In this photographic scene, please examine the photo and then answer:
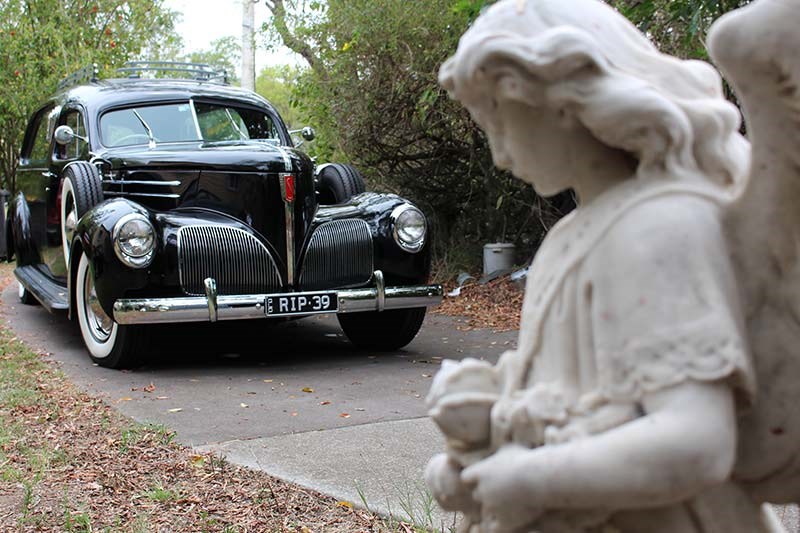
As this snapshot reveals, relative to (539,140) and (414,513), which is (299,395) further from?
(539,140)

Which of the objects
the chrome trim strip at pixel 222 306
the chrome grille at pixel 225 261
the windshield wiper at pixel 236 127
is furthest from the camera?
the windshield wiper at pixel 236 127

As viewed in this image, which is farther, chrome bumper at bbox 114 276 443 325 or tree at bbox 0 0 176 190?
tree at bbox 0 0 176 190

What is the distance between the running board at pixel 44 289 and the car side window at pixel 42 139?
102 centimetres

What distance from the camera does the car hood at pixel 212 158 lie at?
22.9 ft

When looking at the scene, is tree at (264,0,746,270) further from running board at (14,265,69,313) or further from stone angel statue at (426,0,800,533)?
stone angel statue at (426,0,800,533)

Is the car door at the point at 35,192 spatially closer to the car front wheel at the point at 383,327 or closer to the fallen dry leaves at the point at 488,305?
the car front wheel at the point at 383,327

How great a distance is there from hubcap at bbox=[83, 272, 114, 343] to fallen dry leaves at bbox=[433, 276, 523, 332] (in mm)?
3139

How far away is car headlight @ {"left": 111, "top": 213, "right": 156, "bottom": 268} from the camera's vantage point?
614 centimetres

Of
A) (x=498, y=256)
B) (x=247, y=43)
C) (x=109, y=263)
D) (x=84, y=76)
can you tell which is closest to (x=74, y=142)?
(x=84, y=76)

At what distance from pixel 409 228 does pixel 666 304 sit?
5.77 m

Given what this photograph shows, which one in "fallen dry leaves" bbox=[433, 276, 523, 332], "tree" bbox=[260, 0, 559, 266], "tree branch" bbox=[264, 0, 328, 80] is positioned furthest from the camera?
"tree branch" bbox=[264, 0, 328, 80]

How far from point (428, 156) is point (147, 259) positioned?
561 cm

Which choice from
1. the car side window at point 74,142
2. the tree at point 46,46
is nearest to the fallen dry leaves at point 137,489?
the car side window at point 74,142

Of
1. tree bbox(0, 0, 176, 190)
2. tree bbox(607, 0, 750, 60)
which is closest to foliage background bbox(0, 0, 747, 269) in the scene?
tree bbox(607, 0, 750, 60)
